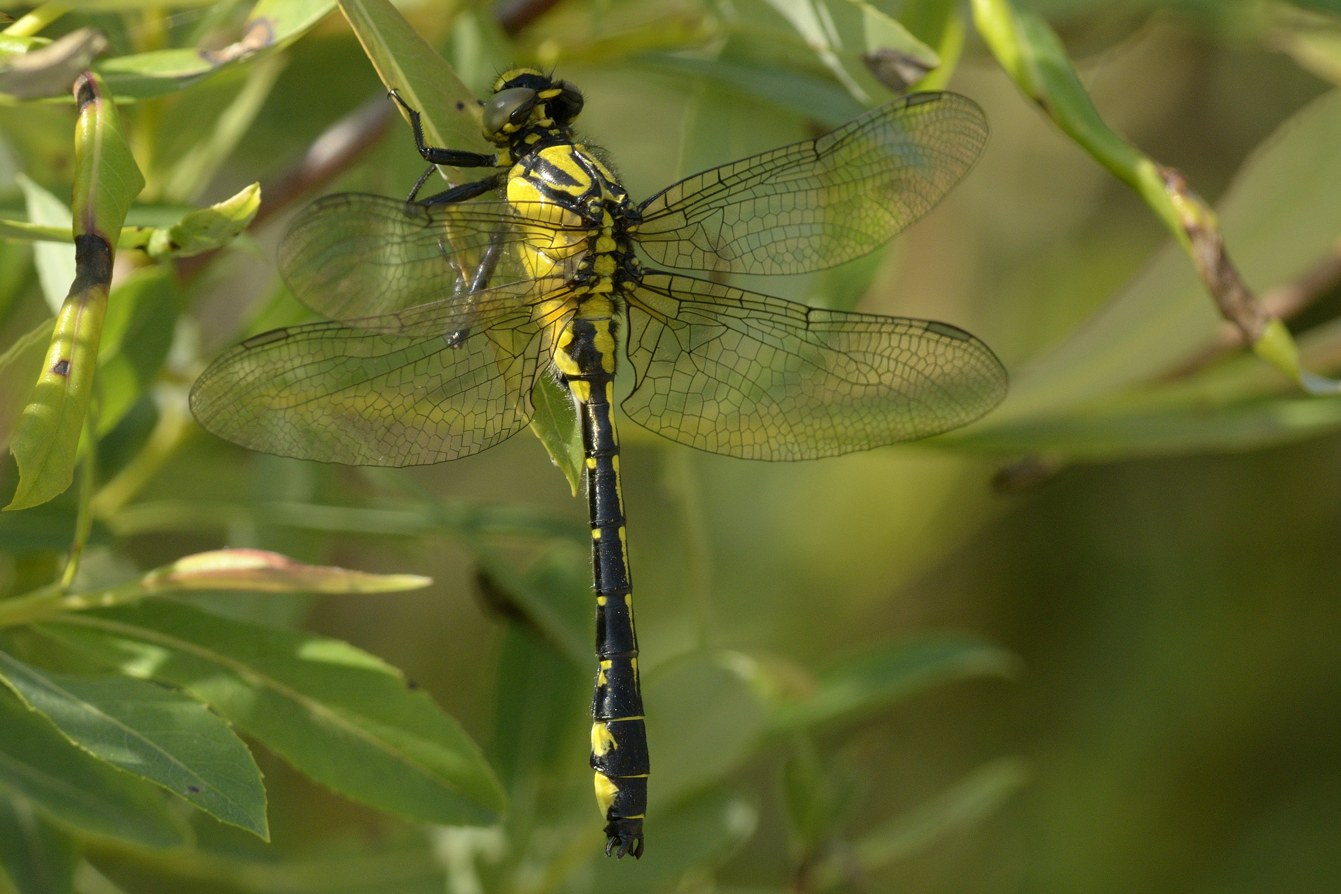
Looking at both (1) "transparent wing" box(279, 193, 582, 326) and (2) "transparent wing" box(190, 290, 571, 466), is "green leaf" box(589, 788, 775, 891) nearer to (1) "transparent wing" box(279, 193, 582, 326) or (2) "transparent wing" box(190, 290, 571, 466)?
(2) "transparent wing" box(190, 290, 571, 466)

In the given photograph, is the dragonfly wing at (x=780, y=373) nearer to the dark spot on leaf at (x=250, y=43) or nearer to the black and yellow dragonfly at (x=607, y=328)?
the black and yellow dragonfly at (x=607, y=328)

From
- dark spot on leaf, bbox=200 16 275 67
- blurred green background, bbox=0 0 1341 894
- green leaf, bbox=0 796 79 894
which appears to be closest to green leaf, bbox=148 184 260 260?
dark spot on leaf, bbox=200 16 275 67

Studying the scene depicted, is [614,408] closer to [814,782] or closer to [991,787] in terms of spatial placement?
[814,782]

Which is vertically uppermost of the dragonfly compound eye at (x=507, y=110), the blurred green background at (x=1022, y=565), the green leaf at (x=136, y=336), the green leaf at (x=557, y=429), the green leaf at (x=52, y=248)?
the dragonfly compound eye at (x=507, y=110)

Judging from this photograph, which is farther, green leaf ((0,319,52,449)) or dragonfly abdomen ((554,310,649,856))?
dragonfly abdomen ((554,310,649,856))

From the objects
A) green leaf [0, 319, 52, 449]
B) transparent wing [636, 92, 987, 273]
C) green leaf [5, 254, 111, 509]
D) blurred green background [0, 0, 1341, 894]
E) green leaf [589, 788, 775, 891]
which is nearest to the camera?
green leaf [5, 254, 111, 509]

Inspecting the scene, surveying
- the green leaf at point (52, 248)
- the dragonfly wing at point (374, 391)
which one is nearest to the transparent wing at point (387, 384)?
the dragonfly wing at point (374, 391)

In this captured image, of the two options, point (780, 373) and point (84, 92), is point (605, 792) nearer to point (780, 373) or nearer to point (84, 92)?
point (780, 373)
